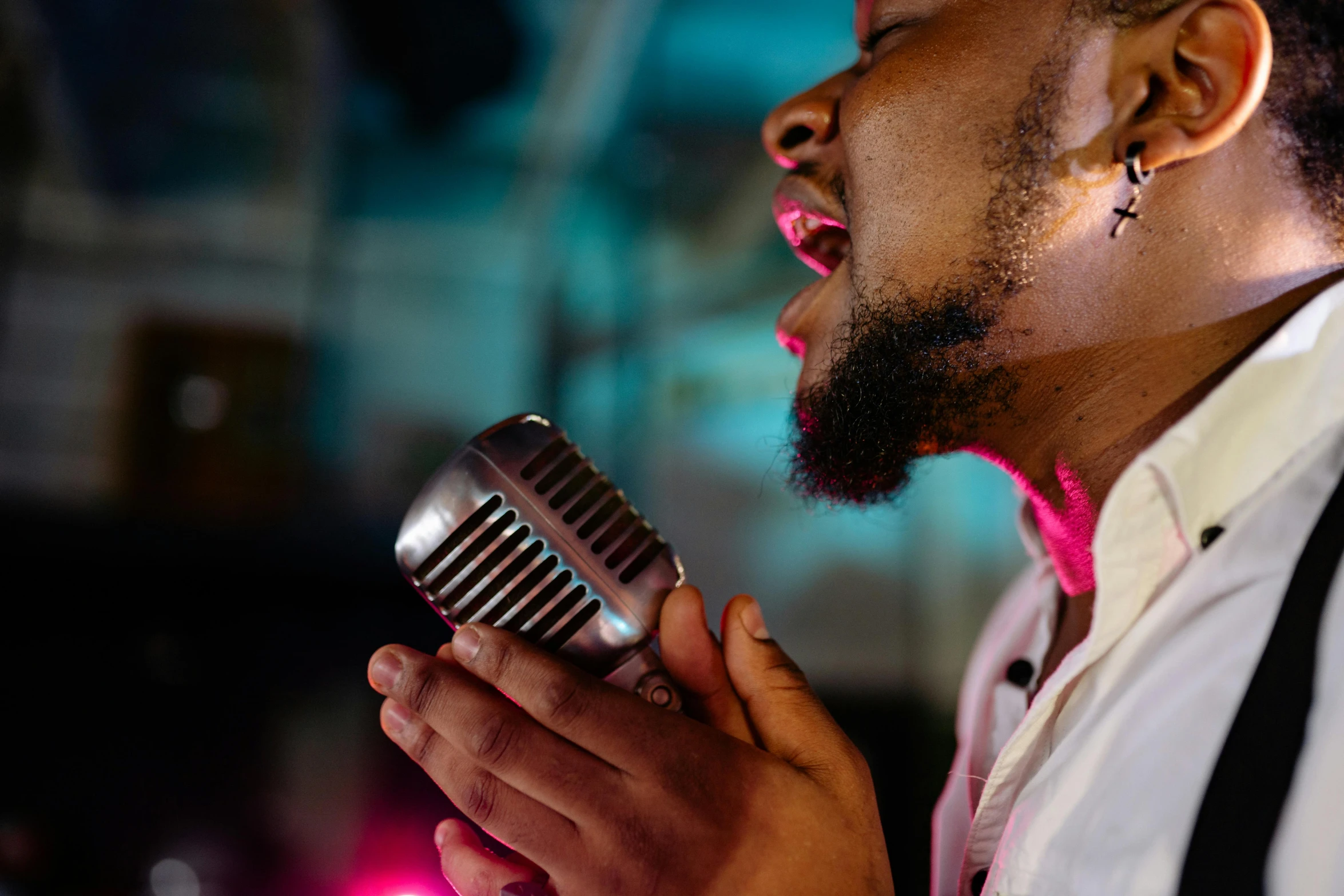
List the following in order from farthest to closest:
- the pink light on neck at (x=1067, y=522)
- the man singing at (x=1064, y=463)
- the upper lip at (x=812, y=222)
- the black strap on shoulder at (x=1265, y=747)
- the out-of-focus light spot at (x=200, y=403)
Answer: the out-of-focus light spot at (x=200, y=403) → the upper lip at (x=812, y=222) → the pink light on neck at (x=1067, y=522) → the man singing at (x=1064, y=463) → the black strap on shoulder at (x=1265, y=747)

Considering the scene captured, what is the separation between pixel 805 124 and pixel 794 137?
4 centimetres

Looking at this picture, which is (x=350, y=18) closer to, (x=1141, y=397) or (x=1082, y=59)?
(x=1082, y=59)

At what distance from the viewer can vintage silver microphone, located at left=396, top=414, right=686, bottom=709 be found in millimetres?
1128

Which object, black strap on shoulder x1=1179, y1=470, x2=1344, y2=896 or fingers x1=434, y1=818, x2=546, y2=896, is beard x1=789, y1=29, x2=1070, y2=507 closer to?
black strap on shoulder x1=1179, y1=470, x2=1344, y2=896

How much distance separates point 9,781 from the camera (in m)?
3.31

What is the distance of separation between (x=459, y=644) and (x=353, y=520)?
295cm

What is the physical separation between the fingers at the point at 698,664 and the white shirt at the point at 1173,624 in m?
0.39

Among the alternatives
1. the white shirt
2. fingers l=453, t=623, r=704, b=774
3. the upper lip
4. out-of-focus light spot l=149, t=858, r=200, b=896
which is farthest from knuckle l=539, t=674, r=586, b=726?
out-of-focus light spot l=149, t=858, r=200, b=896

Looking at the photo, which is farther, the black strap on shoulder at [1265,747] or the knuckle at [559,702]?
the knuckle at [559,702]

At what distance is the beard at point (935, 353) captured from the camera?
53.2 inches

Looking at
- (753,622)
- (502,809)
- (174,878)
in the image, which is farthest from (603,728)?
(174,878)

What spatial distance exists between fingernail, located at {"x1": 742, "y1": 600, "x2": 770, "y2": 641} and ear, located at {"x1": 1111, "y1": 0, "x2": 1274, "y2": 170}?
84 cm

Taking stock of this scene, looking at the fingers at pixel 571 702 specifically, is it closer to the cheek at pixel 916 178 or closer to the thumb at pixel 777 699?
the thumb at pixel 777 699

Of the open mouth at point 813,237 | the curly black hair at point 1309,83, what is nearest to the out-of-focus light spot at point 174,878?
the open mouth at point 813,237
